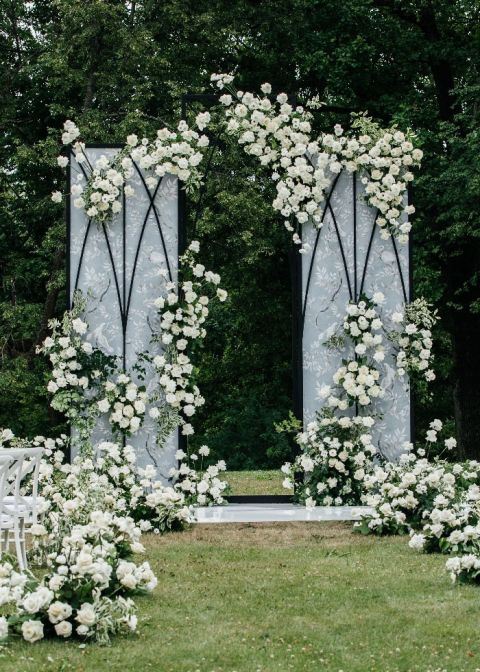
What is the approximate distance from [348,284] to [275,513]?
1978mm

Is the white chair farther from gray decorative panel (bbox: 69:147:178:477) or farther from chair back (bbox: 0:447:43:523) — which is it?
gray decorative panel (bbox: 69:147:178:477)

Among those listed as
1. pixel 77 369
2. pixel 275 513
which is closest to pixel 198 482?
pixel 275 513

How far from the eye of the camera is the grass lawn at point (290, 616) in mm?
3887

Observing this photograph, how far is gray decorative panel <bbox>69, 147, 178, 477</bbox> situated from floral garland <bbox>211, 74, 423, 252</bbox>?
0.89 m

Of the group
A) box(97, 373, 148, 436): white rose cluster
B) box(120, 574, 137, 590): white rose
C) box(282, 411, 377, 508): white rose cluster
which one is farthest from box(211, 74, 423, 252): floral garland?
box(120, 574, 137, 590): white rose

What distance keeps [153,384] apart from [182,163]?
1830 millimetres

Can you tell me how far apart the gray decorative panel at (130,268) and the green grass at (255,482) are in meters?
2.90

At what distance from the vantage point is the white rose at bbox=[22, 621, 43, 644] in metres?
4.11

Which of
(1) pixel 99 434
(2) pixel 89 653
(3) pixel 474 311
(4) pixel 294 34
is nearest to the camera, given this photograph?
(2) pixel 89 653

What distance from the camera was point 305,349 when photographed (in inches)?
323

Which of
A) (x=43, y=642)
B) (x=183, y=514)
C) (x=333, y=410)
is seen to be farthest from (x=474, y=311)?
(x=43, y=642)

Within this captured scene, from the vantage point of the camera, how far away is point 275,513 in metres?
7.90

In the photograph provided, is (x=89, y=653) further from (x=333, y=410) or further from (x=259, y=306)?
(x=259, y=306)

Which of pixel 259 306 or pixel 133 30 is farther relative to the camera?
pixel 259 306
